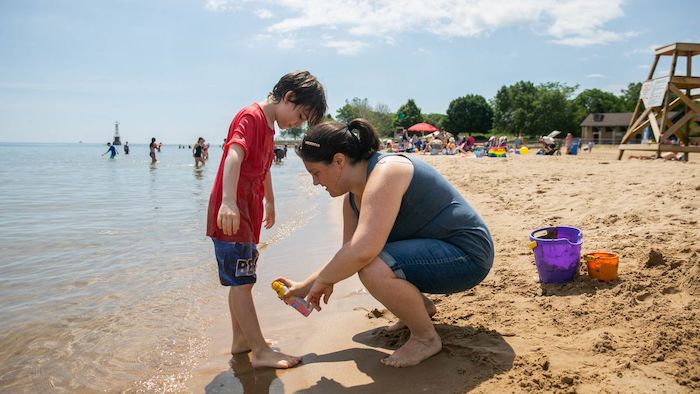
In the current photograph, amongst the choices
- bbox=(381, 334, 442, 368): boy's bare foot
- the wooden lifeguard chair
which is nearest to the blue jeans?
bbox=(381, 334, 442, 368): boy's bare foot

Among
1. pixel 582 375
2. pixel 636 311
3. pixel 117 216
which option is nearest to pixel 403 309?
pixel 582 375

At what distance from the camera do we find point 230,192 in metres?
2.34

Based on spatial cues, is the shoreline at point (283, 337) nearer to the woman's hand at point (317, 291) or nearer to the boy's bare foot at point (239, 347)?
the boy's bare foot at point (239, 347)

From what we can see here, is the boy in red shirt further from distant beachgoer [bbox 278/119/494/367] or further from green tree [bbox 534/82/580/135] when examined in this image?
green tree [bbox 534/82/580/135]

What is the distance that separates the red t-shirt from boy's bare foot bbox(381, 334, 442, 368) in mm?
981

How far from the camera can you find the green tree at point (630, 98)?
7669 centimetres

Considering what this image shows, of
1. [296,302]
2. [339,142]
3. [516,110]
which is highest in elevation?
[516,110]

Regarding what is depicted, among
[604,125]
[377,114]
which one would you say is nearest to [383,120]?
[377,114]

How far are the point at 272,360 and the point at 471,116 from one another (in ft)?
268

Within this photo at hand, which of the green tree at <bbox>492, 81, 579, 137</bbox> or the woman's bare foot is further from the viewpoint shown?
the green tree at <bbox>492, 81, 579, 137</bbox>

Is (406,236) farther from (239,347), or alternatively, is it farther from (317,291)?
(239,347)

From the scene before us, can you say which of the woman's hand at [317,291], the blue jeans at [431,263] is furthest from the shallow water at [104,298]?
the blue jeans at [431,263]

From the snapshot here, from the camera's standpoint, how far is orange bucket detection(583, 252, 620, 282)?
2.79m

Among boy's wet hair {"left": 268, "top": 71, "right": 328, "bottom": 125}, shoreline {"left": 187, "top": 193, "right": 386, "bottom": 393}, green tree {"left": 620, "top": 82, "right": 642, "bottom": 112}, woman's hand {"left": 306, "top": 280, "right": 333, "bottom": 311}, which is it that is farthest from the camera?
green tree {"left": 620, "top": 82, "right": 642, "bottom": 112}
